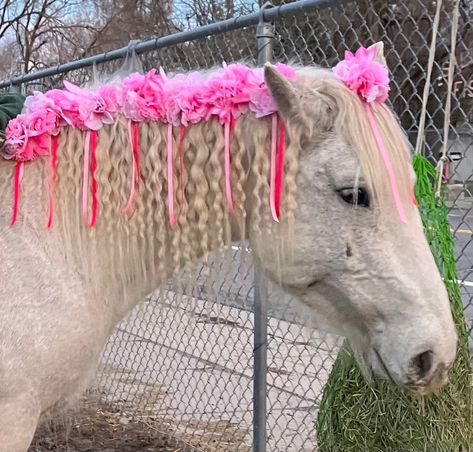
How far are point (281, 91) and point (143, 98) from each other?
0.46 meters

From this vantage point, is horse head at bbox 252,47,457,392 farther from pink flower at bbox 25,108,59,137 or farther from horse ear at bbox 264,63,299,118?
pink flower at bbox 25,108,59,137

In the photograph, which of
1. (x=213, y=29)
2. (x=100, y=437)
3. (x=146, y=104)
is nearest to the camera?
(x=146, y=104)

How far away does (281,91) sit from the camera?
71.3 inches

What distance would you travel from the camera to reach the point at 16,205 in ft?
6.34

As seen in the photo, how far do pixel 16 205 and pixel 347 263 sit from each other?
0.99 meters

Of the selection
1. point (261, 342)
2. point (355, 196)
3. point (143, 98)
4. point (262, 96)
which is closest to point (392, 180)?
point (355, 196)

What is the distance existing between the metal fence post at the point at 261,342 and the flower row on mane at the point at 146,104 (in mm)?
922

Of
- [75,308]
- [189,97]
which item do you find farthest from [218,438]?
[189,97]

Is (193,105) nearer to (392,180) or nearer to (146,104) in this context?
(146,104)

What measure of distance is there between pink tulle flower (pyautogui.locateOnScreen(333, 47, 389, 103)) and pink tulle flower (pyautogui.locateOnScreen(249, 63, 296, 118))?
0.53 feet

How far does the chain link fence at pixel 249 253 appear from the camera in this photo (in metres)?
2.53

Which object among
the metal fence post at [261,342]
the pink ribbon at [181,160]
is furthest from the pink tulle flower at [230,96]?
the metal fence post at [261,342]

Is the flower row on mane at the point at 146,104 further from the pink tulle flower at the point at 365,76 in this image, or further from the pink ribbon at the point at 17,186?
the pink tulle flower at the point at 365,76

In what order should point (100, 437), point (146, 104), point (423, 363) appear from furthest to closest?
point (100, 437) < point (146, 104) < point (423, 363)
